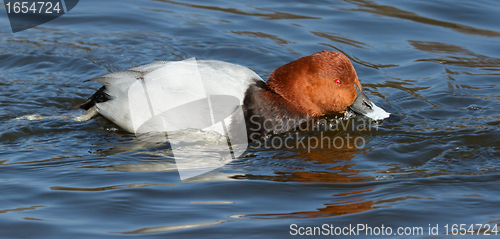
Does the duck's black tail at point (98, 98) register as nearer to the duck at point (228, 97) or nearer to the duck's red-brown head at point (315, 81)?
the duck at point (228, 97)

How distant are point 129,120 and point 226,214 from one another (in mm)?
1716

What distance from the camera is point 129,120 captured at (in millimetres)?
4434

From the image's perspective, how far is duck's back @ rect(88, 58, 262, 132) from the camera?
4.28 m

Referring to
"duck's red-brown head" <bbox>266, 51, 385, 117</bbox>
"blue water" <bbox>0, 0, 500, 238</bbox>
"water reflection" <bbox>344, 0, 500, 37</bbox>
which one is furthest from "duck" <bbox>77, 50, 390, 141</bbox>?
"water reflection" <bbox>344, 0, 500, 37</bbox>

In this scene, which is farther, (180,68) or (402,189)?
(180,68)

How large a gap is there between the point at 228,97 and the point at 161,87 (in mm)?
592

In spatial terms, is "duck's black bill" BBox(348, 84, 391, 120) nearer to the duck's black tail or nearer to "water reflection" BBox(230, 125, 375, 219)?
"water reflection" BBox(230, 125, 375, 219)

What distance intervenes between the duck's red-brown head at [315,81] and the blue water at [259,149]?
390 millimetres

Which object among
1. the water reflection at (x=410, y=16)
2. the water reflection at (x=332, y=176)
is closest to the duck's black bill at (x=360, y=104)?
the water reflection at (x=332, y=176)

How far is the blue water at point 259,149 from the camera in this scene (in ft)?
10.1

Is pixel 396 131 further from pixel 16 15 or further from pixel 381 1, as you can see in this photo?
pixel 16 15

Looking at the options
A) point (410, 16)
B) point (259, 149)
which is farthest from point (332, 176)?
point (410, 16)

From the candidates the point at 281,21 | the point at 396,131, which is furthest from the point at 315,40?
the point at 396,131

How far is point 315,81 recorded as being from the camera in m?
4.67
